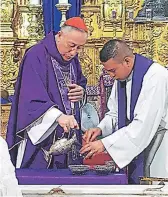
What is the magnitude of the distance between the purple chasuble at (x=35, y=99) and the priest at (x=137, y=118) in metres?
0.29

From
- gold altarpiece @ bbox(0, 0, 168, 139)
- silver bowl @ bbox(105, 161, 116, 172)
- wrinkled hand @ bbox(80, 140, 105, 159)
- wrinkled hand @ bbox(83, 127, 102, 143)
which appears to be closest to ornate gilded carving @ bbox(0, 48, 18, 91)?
gold altarpiece @ bbox(0, 0, 168, 139)

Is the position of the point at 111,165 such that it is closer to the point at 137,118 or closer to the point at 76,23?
the point at 137,118

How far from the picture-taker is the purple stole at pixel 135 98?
4488 mm

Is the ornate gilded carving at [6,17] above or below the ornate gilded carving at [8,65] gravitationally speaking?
above

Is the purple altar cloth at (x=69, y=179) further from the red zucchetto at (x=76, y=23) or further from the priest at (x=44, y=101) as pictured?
the red zucchetto at (x=76, y=23)

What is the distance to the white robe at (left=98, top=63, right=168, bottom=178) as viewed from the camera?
4.38 metres

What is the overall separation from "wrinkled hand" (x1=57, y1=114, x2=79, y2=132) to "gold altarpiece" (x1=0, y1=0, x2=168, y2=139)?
0.89 metres

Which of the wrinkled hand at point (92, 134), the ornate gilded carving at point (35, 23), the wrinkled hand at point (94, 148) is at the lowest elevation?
the wrinkled hand at point (94, 148)

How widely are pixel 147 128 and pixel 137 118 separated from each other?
9 cm

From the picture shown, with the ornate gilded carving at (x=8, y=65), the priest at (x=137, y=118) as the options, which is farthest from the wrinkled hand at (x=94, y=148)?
the ornate gilded carving at (x=8, y=65)

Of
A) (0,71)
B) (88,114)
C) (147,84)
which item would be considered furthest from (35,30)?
(147,84)

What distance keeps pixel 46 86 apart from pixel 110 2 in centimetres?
108

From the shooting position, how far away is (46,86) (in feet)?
15.2

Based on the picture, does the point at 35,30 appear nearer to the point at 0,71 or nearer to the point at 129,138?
the point at 0,71
